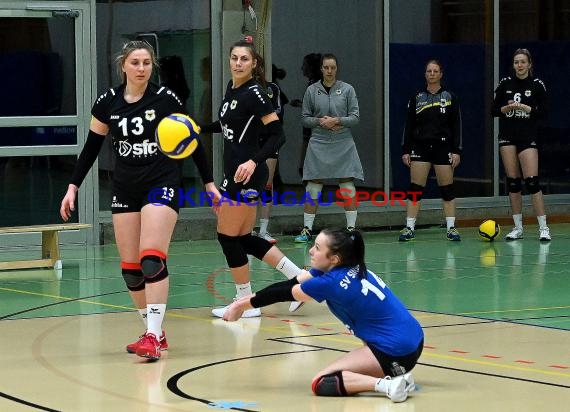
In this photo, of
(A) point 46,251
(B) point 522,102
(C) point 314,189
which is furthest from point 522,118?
(A) point 46,251

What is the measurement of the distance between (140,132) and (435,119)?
A: 336 inches

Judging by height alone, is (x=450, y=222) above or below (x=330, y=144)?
below

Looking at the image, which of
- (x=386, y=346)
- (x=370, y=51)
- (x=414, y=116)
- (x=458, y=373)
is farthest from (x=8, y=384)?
(x=370, y=51)

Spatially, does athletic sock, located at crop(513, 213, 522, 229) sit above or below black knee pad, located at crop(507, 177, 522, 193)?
below

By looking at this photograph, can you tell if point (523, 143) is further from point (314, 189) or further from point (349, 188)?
point (314, 189)

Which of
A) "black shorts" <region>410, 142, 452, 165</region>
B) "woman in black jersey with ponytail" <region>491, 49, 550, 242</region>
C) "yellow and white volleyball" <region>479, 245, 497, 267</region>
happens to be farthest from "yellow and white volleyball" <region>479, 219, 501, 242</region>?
"black shorts" <region>410, 142, 452, 165</region>

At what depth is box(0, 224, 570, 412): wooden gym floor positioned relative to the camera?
730 centimetres

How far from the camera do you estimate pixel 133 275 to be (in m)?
9.07

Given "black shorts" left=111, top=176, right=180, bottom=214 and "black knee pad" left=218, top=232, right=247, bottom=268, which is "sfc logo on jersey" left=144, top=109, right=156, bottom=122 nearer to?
"black shorts" left=111, top=176, right=180, bottom=214

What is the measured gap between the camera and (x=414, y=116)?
670 inches

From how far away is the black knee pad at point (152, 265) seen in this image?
8.67 m

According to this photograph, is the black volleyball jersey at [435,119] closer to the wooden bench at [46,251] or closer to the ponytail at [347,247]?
the wooden bench at [46,251]

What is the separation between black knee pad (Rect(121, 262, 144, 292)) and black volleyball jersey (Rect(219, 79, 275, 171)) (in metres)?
1.55

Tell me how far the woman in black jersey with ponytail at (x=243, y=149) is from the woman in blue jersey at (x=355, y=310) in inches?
98.4
